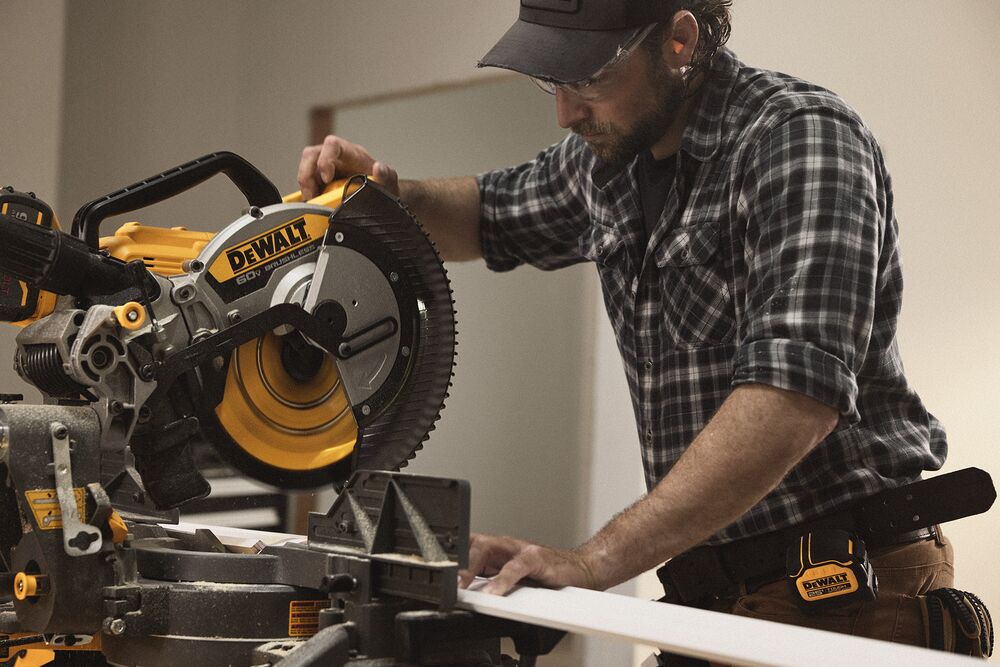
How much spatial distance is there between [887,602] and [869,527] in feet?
0.39

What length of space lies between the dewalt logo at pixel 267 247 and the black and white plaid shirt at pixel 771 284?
1.94 feet

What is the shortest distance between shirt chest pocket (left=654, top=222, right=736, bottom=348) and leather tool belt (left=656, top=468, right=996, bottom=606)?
33cm

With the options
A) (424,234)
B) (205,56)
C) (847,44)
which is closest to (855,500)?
(424,234)

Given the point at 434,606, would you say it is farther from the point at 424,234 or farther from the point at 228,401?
the point at 424,234

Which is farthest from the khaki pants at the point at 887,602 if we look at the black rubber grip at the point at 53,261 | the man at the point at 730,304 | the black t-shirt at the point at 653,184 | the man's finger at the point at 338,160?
the black rubber grip at the point at 53,261

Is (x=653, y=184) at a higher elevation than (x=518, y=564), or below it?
higher

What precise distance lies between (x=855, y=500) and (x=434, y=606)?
81 cm

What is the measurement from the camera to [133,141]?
4.27 meters

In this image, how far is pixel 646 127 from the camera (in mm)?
1697

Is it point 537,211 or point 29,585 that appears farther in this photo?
point 537,211

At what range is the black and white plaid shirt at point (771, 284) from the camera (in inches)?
55.7

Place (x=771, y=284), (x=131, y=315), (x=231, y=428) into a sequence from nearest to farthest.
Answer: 1. (x=131, y=315)
2. (x=231, y=428)
3. (x=771, y=284)

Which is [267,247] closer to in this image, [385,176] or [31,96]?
[385,176]

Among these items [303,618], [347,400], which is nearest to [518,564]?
[303,618]
